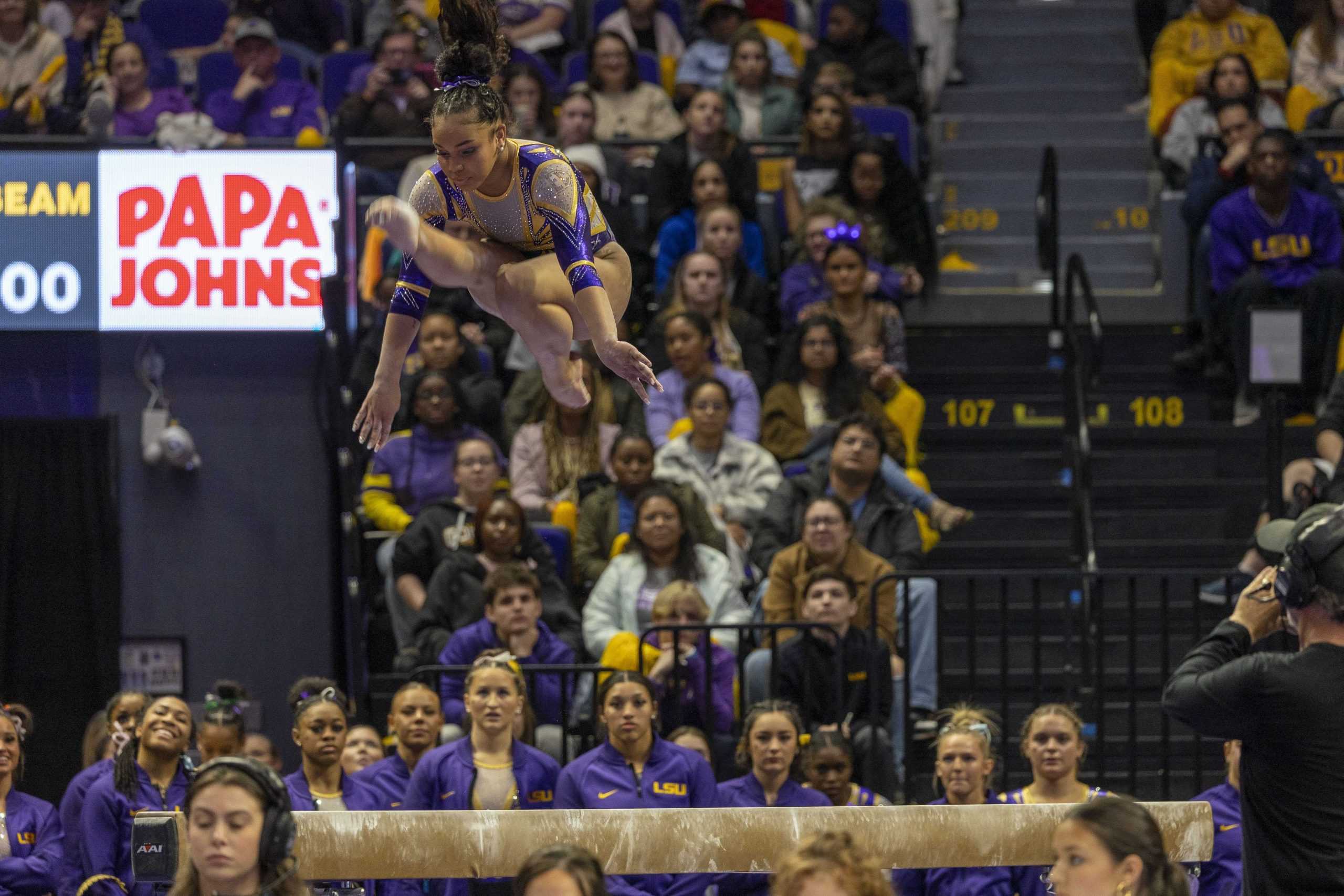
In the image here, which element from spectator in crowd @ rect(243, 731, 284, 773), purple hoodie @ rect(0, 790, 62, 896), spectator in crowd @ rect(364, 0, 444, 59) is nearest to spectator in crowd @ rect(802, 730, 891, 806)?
spectator in crowd @ rect(243, 731, 284, 773)

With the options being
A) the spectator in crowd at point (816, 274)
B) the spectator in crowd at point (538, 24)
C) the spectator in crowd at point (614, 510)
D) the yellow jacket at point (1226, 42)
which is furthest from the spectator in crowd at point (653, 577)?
the yellow jacket at point (1226, 42)

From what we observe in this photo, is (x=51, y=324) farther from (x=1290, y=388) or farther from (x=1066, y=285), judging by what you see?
(x=1290, y=388)

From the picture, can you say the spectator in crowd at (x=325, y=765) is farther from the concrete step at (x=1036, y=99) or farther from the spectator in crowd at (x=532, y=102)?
the concrete step at (x=1036, y=99)

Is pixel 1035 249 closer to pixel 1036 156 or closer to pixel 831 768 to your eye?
pixel 1036 156

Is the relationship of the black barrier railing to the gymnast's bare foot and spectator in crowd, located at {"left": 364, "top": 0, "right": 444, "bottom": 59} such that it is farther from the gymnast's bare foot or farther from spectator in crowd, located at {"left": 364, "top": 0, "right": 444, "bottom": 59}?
spectator in crowd, located at {"left": 364, "top": 0, "right": 444, "bottom": 59}

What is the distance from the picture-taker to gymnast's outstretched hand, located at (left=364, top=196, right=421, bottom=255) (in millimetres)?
4082

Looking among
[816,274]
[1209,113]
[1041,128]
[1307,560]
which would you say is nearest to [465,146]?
[1307,560]

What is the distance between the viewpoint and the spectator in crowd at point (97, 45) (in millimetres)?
10094

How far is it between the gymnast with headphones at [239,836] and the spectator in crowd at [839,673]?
11.3 ft

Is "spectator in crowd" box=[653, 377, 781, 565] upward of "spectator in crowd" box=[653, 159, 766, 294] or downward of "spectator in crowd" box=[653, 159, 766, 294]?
downward

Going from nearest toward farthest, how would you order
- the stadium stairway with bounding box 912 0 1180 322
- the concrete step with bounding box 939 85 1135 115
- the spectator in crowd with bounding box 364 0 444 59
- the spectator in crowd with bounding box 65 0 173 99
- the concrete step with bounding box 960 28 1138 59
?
1. the spectator in crowd with bounding box 364 0 444 59
2. the spectator in crowd with bounding box 65 0 173 99
3. the stadium stairway with bounding box 912 0 1180 322
4. the concrete step with bounding box 939 85 1135 115
5. the concrete step with bounding box 960 28 1138 59

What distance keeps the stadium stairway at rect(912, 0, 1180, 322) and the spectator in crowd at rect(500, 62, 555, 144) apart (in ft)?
7.43

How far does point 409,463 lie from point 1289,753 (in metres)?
5.14

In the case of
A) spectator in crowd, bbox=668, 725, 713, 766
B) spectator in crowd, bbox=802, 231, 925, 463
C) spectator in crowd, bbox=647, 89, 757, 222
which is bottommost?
spectator in crowd, bbox=668, 725, 713, 766
